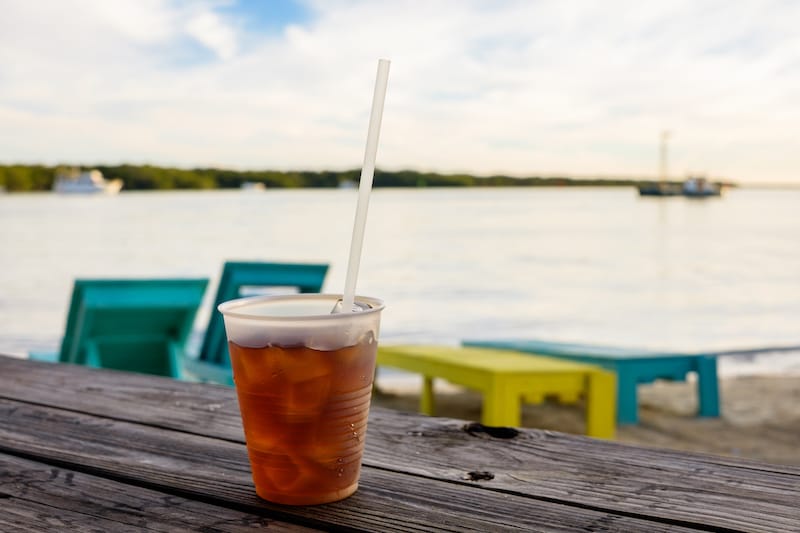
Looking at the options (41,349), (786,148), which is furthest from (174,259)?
(786,148)

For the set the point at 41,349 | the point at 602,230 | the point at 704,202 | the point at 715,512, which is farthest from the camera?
the point at 704,202

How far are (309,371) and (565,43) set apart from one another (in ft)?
91.2

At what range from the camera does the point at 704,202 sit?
202 feet

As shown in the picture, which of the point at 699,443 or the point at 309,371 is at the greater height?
the point at 309,371

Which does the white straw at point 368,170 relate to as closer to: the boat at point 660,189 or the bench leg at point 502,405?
the bench leg at point 502,405

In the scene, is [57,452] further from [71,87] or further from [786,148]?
[71,87]

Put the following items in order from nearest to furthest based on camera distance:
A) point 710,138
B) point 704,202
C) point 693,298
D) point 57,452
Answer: point 57,452, point 693,298, point 710,138, point 704,202

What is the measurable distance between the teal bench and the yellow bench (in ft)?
1.16

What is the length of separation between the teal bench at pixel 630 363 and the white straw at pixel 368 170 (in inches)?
144

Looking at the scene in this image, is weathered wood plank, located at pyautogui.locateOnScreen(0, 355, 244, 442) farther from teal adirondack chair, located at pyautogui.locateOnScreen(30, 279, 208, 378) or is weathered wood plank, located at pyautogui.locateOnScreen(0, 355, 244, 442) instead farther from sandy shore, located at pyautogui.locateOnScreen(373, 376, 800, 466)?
sandy shore, located at pyautogui.locateOnScreen(373, 376, 800, 466)

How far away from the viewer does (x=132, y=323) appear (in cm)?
356

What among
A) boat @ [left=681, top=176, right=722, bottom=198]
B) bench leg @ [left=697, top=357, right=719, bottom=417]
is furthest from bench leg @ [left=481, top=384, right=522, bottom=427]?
boat @ [left=681, top=176, right=722, bottom=198]

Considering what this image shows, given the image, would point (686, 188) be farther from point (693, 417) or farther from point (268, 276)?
point (268, 276)

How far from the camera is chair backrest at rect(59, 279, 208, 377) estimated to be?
3361mm
